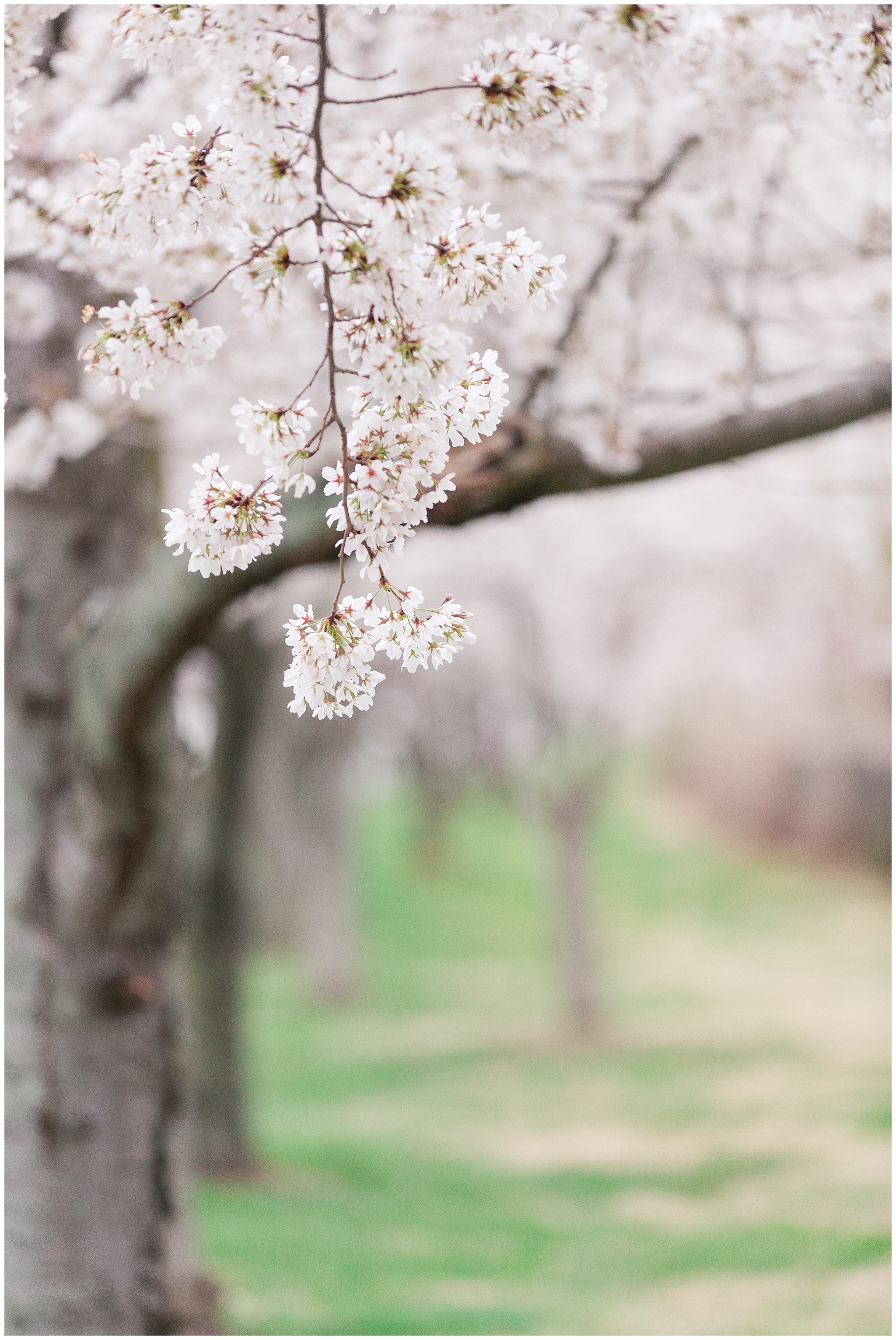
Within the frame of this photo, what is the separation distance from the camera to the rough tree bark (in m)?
4.01

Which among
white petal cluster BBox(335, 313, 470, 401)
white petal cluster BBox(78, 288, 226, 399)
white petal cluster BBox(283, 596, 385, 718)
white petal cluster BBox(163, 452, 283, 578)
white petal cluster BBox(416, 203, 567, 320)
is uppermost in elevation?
white petal cluster BBox(416, 203, 567, 320)

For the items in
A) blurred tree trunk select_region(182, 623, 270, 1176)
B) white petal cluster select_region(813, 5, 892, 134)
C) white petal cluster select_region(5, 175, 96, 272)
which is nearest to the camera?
white petal cluster select_region(813, 5, 892, 134)

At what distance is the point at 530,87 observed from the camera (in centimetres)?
182

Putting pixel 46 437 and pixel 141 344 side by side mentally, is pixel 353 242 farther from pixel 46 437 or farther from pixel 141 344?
pixel 46 437

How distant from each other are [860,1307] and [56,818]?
4.66 metres

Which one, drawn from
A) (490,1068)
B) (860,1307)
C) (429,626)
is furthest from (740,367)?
(490,1068)

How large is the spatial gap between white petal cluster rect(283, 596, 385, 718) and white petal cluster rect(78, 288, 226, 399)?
19.1 inches

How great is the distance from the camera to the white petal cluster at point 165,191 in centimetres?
180

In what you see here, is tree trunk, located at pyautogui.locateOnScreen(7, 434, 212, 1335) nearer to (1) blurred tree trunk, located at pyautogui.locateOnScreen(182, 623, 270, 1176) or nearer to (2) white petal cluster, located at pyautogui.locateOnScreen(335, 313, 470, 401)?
(2) white petal cluster, located at pyautogui.locateOnScreen(335, 313, 470, 401)

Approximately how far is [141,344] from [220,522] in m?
0.33

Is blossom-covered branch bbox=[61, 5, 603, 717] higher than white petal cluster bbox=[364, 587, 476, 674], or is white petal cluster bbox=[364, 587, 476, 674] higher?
blossom-covered branch bbox=[61, 5, 603, 717]

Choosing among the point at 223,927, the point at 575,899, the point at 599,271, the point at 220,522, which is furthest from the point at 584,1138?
the point at 220,522

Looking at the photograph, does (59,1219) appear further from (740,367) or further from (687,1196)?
(687,1196)

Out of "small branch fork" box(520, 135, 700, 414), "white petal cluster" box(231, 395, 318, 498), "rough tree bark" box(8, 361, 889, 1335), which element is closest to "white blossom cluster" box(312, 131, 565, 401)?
"white petal cluster" box(231, 395, 318, 498)
